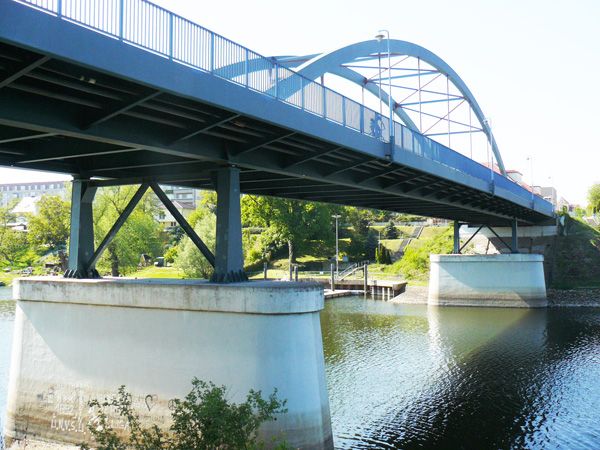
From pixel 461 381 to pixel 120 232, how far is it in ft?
134

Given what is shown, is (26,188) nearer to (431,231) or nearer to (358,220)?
(358,220)

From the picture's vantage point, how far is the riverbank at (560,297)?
4241 centimetres

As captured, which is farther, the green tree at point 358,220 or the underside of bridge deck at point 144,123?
the green tree at point 358,220

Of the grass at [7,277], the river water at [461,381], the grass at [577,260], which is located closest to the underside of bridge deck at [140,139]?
the river water at [461,381]

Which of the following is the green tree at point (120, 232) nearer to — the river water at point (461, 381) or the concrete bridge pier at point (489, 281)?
the river water at point (461, 381)

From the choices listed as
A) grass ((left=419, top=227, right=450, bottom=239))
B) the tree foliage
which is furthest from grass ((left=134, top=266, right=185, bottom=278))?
grass ((left=419, top=227, right=450, bottom=239))

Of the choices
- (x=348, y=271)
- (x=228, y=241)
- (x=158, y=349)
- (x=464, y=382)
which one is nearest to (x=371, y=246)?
(x=348, y=271)

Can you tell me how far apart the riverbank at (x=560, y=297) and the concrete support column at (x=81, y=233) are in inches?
1304

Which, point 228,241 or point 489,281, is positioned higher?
point 228,241

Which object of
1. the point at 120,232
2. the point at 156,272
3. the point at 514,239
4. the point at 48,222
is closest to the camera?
the point at 514,239

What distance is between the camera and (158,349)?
13.0 meters

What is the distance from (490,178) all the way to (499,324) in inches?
399

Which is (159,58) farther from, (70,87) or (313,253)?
(313,253)

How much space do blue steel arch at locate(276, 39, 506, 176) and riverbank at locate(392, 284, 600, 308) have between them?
36.2 feet
